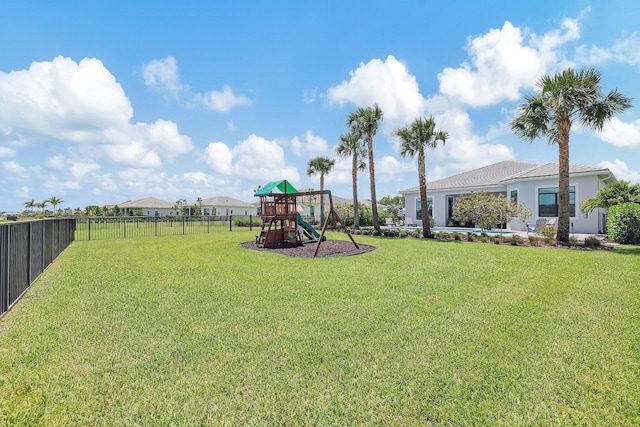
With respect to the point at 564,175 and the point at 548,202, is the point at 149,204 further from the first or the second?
the point at 564,175

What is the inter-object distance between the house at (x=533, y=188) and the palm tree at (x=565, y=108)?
20.0 feet

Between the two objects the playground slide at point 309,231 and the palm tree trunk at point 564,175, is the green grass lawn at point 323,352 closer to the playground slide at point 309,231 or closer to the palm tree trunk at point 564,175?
the palm tree trunk at point 564,175

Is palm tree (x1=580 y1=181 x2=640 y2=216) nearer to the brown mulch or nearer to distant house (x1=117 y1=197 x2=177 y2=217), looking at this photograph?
the brown mulch

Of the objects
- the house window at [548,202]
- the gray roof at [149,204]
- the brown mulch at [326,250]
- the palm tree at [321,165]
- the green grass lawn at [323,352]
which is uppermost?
the palm tree at [321,165]

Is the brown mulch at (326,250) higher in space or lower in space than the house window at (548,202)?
lower

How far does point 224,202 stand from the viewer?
5659 centimetres

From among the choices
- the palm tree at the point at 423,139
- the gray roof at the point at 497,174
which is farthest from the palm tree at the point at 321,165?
the palm tree at the point at 423,139

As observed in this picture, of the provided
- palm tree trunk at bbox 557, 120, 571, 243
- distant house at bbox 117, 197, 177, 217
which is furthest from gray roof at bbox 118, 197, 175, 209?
palm tree trunk at bbox 557, 120, 571, 243

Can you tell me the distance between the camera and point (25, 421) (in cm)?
215

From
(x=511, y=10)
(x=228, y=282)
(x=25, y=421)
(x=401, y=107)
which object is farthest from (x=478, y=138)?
(x=25, y=421)

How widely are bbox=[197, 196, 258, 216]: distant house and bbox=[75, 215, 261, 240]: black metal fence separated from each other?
90.4 ft

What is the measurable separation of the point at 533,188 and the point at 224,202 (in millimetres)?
49405

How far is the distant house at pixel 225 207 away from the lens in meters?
55.3

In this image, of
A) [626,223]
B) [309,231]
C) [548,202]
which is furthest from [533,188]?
[309,231]
